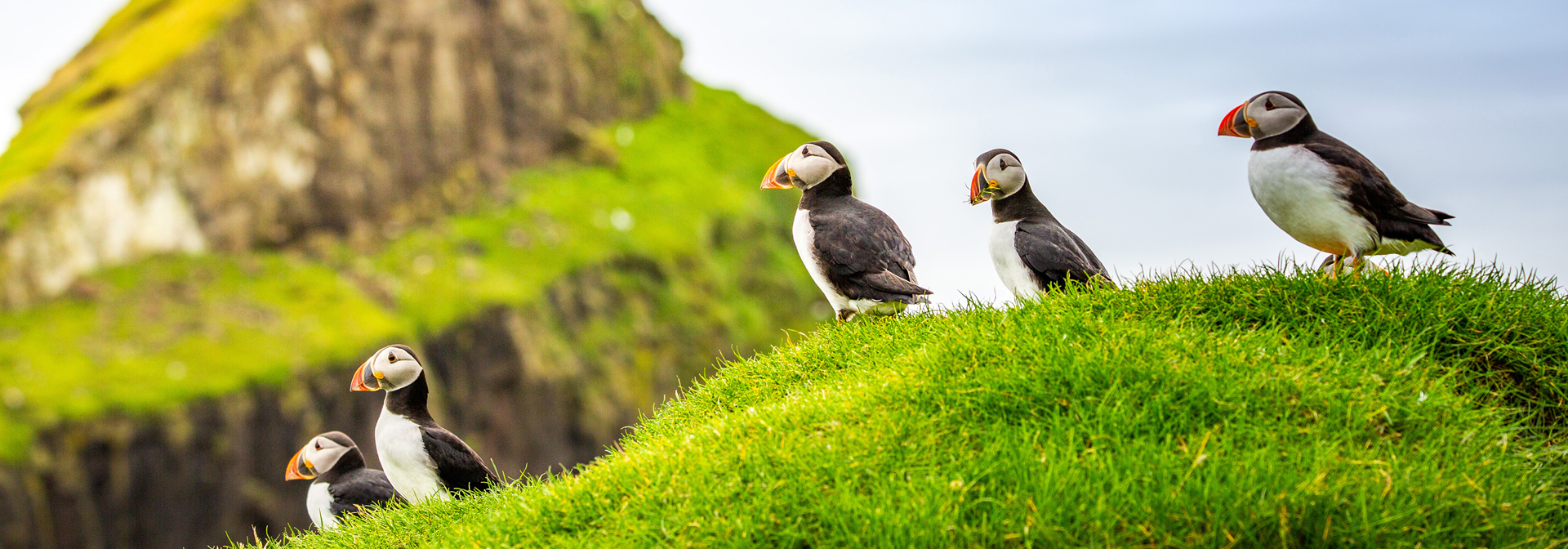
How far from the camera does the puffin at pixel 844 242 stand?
253 inches

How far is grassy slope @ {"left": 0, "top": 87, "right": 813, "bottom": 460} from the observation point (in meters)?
17.3

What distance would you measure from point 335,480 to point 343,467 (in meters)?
0.12

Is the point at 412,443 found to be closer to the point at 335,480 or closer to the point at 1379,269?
the point at 335,480

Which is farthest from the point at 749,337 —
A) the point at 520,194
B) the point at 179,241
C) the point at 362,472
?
the point at 362,472

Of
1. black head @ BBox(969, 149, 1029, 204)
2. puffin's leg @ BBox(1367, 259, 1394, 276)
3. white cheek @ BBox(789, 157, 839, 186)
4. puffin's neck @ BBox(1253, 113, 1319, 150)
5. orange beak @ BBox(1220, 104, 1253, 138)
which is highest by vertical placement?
white cheek @ BBox(789, 157, 839, 186)

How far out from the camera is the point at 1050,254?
613 cm

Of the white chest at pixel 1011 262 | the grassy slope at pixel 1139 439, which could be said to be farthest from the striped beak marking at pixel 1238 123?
the white chest at pixel 1011 262

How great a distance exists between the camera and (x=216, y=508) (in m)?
17.3

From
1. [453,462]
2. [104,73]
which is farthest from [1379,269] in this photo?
[104,73]

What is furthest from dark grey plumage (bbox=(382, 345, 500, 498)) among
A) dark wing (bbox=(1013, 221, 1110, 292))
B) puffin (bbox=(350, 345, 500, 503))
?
dark wing (bbox=(1013, 221, 1110, 292))

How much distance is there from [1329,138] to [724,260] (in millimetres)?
22585

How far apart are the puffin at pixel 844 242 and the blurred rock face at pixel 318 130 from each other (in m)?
17.1

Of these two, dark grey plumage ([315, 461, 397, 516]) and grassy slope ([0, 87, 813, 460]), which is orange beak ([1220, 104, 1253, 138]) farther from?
grassy slope ([0, 87, 813, 460])

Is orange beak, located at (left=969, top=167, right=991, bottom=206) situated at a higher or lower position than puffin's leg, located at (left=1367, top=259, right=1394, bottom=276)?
higher
